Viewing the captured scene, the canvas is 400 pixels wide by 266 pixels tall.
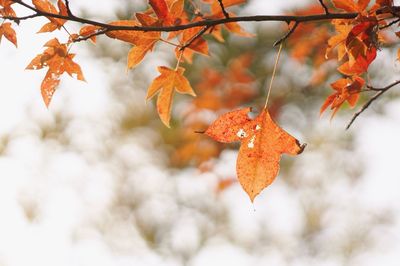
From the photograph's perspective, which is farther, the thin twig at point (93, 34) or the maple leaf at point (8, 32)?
the maple leaf at point (8, 32)

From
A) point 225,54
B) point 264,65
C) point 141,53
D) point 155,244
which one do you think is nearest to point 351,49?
point 141,53

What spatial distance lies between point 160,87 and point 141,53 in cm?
10

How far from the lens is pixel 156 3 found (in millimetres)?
760

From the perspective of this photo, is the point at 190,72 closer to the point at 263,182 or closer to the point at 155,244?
the point at 155,244

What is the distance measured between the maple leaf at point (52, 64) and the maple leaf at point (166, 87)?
17cm

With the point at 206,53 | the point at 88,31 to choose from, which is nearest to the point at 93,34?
the point at 88,31

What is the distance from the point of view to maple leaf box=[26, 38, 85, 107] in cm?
81

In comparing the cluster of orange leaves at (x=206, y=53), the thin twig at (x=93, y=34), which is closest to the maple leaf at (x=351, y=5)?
the cluster of orange leaves at (x=206, y=53)

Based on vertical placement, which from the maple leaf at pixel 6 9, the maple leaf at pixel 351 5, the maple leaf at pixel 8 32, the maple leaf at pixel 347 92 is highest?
the maple leaf at pixel 6 9

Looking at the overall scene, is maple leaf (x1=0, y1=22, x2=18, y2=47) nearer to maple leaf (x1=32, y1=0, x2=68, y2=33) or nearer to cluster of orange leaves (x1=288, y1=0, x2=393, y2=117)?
maple leaf (x1=32, y1=0, x2=68, y2=33)

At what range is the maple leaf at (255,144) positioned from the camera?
755 mm

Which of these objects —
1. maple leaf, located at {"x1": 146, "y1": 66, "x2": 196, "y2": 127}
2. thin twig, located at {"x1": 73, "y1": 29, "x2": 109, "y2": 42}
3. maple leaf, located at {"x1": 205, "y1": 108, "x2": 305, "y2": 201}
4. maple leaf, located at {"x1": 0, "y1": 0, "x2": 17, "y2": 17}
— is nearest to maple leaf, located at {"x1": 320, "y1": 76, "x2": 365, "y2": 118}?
maple leaf, located at {"x1": 205, "y1": 108, "x2": 305, "y2": 201}

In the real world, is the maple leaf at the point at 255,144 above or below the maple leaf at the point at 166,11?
below

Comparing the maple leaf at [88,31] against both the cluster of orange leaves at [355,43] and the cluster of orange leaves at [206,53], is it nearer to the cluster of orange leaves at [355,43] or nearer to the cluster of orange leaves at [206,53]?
the cluster of orange leaves at [206,53]
